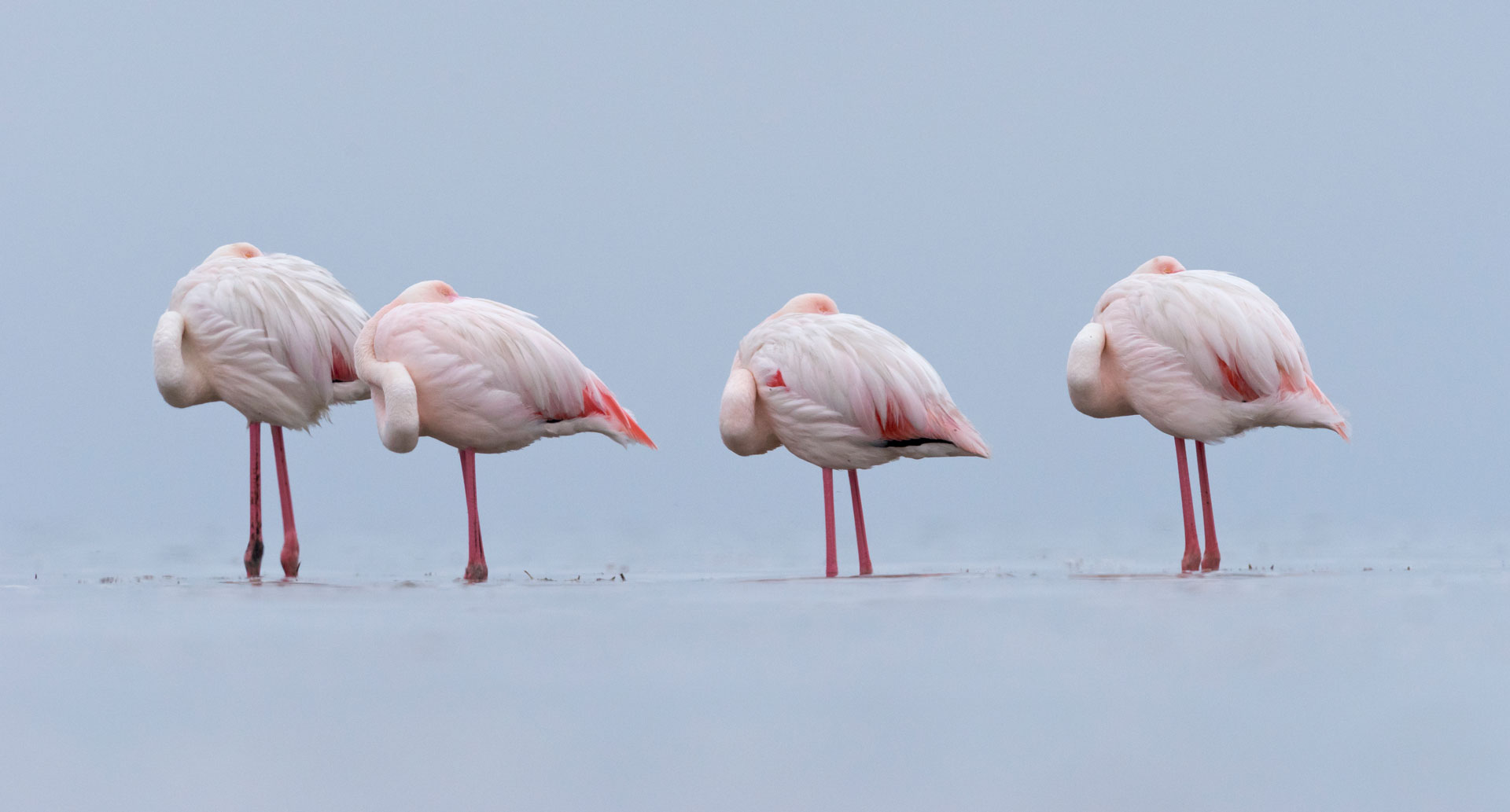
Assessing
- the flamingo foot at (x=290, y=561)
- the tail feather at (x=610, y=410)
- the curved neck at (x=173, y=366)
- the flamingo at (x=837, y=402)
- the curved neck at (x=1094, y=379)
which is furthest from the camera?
the flamingo foot at (x=290, y=561)

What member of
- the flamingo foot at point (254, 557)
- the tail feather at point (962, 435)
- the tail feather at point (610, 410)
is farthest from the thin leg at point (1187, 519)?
the flamingo foot at point (254, 557)

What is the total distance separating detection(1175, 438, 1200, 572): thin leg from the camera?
8.50 metres

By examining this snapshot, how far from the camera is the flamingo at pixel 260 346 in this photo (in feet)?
28.8

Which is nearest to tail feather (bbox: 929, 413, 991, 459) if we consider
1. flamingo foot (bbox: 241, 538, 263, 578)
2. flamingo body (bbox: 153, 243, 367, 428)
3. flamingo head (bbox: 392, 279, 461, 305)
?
flamingo head (bbox: 392, 279, 461, 305)

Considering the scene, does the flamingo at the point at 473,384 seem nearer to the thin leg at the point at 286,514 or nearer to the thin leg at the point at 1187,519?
the thin leg at the point at 286,514

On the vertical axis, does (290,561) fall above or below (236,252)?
below

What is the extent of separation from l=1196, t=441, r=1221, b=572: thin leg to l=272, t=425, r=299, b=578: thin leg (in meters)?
4.71

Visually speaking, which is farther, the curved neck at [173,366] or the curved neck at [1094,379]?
the curved neck at [173,366]

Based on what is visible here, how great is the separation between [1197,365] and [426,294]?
390cm

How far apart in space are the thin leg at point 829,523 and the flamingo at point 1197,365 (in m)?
1.30

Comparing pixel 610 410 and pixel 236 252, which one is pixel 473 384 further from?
pixel 236 252

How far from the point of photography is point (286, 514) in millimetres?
9156

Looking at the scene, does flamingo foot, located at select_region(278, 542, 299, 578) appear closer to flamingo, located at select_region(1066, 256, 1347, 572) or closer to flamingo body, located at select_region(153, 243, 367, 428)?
flamingo body, located at select_region(153, 243, 367, 428)

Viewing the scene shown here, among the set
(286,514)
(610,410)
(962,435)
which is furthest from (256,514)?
(962,435)
